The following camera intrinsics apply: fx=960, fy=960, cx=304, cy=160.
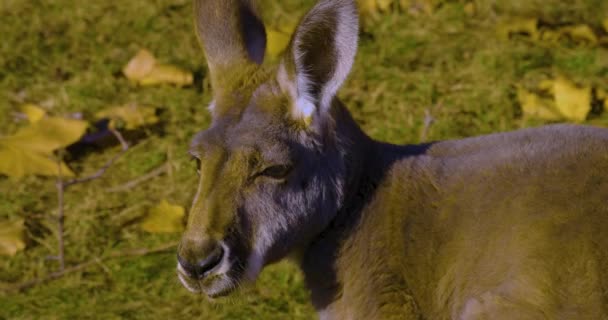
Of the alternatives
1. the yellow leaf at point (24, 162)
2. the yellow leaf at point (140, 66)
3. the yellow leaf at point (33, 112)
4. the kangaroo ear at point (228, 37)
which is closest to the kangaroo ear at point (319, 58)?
the kangaroo ear at point (228, 37)

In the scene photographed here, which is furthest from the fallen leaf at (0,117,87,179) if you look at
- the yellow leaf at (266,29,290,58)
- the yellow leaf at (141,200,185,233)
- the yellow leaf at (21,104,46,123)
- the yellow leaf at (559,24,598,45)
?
the yellow leaf at (559,24,598,45)

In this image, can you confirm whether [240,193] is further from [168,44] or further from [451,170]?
[168,44]

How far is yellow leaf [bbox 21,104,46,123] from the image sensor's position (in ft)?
19.3

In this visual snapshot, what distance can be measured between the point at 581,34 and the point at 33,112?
141 inches

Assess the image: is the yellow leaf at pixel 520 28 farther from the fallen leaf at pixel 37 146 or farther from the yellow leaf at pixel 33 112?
the yellow leaf at pixel 33 112

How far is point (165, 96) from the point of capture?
20.6ft

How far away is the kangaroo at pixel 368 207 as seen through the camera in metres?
3.34

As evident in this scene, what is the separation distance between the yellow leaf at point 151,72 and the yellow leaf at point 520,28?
2137 millimetres

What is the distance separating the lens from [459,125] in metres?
5.77

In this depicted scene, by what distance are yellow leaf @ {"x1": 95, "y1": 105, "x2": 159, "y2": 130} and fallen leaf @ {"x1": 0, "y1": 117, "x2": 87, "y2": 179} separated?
499mm

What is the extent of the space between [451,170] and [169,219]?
1878 mm

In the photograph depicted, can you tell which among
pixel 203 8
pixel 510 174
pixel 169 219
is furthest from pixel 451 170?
pixel 169 219

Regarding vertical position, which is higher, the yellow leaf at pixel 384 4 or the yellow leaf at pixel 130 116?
the yellow leaf at pixel 384 4

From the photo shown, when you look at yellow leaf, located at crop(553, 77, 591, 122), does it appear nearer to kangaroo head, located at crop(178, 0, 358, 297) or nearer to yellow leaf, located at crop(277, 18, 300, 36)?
yellow leaf, located at crop(277, 18, 300, 36)
